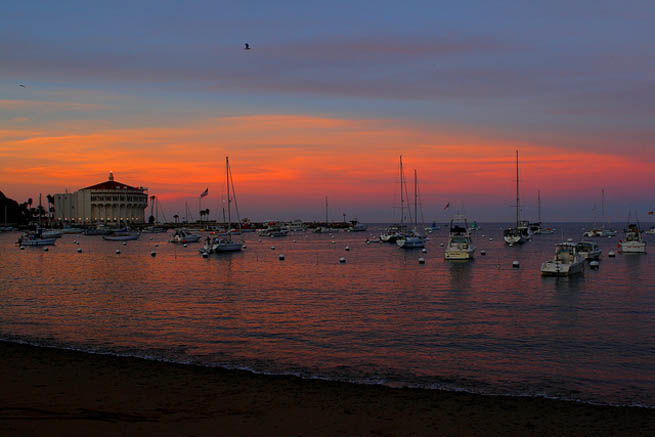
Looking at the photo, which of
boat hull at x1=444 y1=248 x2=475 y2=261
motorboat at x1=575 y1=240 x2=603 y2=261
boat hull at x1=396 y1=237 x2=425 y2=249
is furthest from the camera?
boat hull at x1=396 y1=237 x2=425 y2=249

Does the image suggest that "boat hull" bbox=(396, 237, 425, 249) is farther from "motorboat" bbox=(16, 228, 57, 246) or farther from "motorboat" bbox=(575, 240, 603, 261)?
"motorboat" bbox=(16, 228, 57, 246)

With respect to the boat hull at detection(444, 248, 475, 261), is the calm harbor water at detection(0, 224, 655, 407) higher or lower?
lower

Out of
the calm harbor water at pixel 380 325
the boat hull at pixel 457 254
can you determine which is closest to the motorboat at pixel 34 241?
the calm harbor water at pixel 380 325

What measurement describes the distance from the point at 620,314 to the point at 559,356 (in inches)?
500

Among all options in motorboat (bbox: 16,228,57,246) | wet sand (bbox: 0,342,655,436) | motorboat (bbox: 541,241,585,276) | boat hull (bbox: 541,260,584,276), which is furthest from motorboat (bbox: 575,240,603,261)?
motorboat (bbox: 16,228,57,246)

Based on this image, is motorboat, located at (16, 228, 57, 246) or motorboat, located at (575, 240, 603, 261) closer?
motorboat, located at (575, 240, 603, 261)

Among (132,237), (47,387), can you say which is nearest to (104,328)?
(47,387)

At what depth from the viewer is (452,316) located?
30031mm

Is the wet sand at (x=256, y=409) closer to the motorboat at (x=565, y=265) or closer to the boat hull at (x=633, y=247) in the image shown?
the motorboat at (x=565, y=265)

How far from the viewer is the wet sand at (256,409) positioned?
1215 centimetres

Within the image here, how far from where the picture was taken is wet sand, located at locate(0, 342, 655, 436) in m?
12.1

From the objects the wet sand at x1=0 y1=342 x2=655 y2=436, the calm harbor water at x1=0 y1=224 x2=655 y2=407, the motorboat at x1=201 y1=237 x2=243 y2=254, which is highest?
the motorboat at x1=201 y1=237 x2=243 y2=254

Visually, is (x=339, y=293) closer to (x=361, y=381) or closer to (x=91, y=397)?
(x=361, y=381)

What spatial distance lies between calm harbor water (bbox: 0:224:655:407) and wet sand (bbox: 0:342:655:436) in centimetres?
177
